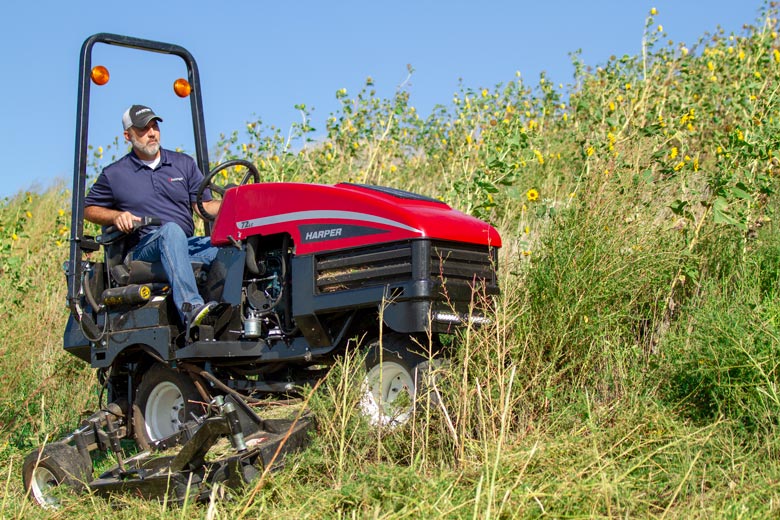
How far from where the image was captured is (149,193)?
576cm

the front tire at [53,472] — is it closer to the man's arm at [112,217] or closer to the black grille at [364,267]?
the man's arm at [112,217]

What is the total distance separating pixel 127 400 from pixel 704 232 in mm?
3569

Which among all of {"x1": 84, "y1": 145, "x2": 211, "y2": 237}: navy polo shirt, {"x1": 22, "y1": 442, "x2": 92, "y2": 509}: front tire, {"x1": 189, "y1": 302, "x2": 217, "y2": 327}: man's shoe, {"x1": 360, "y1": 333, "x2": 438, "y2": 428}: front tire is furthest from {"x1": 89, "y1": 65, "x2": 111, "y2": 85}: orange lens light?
{"x1": 360, "y1": 333, "x2": 438, "y2": 428}: front tire

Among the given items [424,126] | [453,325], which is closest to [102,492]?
[453,325]

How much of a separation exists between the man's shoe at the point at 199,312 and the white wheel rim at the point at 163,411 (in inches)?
24.7

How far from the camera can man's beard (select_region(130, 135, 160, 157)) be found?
5.81 meters

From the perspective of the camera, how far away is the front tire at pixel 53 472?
496 cm

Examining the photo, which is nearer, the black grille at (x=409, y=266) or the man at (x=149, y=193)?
the black grille at (x=409, y=266)

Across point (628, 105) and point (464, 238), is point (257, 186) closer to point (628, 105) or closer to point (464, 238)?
point (464, 238)

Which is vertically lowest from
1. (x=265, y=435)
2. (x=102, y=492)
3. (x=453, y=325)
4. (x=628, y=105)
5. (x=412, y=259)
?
(x=102, y=492)

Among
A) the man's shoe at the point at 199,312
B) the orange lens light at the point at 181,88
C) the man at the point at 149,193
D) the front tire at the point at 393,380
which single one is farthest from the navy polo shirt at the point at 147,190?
the front tire at the point at 393,380

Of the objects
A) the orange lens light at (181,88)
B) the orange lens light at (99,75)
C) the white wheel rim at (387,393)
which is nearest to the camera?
the white wheel rim at (387,393)

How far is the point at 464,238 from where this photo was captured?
15.2ft

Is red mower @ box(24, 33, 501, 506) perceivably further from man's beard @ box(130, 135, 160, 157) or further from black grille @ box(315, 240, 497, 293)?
man's beard @ box(130, 135, 160, 157)
